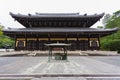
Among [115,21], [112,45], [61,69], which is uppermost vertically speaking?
[115,21]

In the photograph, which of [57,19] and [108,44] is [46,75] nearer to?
[57,19]

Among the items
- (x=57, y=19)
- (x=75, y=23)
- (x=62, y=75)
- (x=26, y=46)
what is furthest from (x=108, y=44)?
(x=62, y=75)

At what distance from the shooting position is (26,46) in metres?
50.8

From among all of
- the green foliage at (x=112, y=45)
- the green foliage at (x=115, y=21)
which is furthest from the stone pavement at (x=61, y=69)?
the green foliage at (x=115, y=21)

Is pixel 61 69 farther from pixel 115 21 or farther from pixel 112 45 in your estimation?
pixel 115 21

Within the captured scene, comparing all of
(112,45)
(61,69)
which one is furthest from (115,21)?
(61,69)

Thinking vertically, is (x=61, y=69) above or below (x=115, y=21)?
below

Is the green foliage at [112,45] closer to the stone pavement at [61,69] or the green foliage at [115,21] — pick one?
the green foliage at [115,21]

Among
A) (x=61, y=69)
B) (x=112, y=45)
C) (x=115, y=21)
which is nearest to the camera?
(x=61, y=69)

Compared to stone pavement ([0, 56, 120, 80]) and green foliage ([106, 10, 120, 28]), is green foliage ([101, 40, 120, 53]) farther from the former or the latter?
stone pavement ([0, 56, 120, 80])

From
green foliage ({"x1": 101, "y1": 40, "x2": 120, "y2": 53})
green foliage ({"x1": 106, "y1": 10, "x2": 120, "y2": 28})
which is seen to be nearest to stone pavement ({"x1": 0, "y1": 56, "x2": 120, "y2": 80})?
green foliage ({"x1": 101, "y1": 40, "x2": 120, "y2": 53})

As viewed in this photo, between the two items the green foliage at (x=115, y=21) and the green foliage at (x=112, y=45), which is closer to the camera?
the green foliage at (x=112, y=45)

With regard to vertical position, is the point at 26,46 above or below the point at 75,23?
below

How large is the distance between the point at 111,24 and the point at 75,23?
23.9 metres
